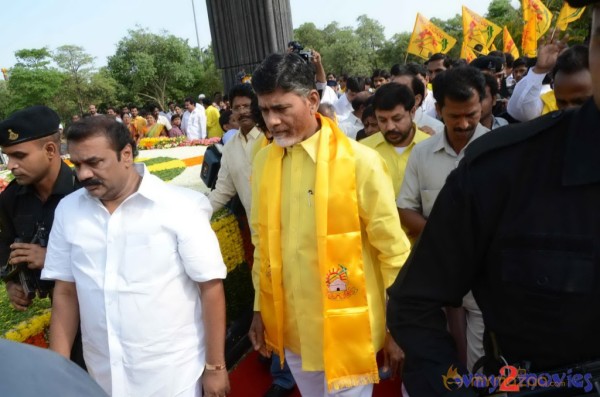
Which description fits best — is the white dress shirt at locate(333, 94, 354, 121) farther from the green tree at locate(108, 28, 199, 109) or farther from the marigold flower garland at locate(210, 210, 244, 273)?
the green tree at locate(108, 28, 199, 109)

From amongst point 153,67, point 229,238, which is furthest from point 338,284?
point 153,67

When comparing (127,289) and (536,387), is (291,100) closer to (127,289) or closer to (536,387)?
(127,289)

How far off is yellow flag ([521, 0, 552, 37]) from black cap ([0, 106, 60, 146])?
32.8 feet

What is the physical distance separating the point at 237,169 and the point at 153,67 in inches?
1810

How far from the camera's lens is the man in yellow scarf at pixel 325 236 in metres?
2.17

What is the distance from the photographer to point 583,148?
3.22ft

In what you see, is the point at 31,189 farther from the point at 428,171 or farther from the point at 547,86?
the point at 547,86

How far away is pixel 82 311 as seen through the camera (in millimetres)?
2154

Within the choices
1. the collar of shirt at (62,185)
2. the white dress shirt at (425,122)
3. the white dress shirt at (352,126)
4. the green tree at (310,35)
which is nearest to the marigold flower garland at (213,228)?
the collar of shirt at (62,185)

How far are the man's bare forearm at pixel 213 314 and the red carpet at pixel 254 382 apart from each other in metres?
1.38

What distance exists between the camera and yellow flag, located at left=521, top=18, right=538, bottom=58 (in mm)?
9531

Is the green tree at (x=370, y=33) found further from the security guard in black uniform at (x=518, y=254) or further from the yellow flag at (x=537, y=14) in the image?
the security guard in black uniform at (x=518, y=254)

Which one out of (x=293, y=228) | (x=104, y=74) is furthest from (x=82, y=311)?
(x=104, y=74)

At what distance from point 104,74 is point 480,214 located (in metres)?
50.6
